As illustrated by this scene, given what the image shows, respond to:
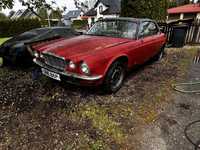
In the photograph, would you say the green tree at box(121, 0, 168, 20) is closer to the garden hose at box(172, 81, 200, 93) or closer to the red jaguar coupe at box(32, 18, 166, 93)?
the red jaguar coupe at box(32, 18, 166, 93)

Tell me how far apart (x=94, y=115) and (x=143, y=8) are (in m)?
8.64

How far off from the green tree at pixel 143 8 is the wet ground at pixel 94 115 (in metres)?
6.38

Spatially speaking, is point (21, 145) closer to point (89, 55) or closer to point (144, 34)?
point (89, 55)

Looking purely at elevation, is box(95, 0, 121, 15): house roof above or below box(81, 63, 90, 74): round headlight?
above

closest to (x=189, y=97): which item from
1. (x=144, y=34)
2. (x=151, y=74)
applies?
(x=151, y=74)

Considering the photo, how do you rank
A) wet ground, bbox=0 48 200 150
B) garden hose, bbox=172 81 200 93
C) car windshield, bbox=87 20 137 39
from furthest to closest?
car windshield, bbox=87 20 137 39
garden hose, bbox=172 81 200 93
wet ground, bbox=0 48 200 150

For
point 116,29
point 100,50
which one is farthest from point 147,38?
point 100,50

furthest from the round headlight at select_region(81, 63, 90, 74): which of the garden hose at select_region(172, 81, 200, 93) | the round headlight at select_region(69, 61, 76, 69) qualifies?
the garden hose at select_region(172, 81, 200, 93)

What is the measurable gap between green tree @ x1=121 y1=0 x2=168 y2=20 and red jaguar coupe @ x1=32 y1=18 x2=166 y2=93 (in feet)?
17.9

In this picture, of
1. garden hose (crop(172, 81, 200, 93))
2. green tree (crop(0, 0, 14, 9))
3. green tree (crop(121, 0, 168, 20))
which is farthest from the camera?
green tree (crop(121, 0, 168, 20))

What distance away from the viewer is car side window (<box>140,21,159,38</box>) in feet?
16.9

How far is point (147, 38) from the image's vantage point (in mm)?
5328

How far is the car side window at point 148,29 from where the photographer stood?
5.15 metres

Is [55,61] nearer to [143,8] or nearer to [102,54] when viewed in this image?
[102,54]
